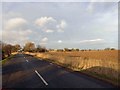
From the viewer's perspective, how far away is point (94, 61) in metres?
20.1

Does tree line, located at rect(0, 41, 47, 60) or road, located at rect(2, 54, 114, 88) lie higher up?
tree line, located at rect(0, 41, 47, 60)

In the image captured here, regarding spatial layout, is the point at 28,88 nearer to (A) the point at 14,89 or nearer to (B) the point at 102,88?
(A) the point at 14,89

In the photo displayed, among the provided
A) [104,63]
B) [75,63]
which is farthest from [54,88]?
[75,63]

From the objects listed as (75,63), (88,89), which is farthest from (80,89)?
(75,63)

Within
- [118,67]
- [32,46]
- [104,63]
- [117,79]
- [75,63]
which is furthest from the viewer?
[32,46]

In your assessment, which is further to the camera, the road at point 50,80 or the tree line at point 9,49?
the tree line at point 9,49

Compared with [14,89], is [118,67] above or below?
above

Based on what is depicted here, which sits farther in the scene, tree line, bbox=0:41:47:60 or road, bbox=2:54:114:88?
tree line, bbox=0:41:47:60

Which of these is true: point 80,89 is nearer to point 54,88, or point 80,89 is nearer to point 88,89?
point 88,89

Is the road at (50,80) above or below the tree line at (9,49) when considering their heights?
below

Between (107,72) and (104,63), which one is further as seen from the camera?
(104,63)

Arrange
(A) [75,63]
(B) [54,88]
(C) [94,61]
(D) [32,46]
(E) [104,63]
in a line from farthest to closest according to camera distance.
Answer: (D) [32,46] < (A) [75,63] < (C) [94,61] < (E) [104,63] < (B) [54,88]

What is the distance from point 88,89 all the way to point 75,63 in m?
14.7

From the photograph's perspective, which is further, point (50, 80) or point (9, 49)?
point (9, 49)
